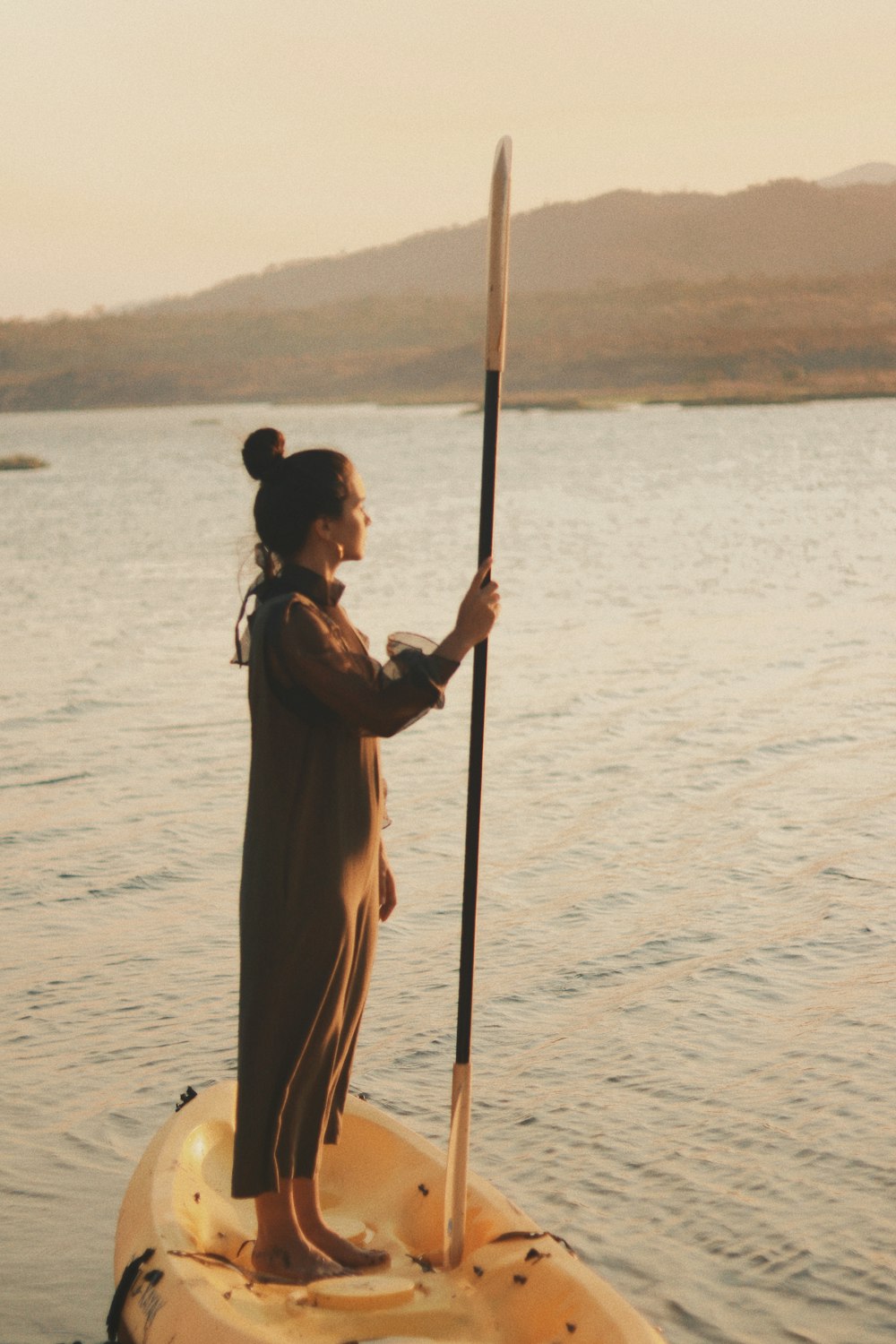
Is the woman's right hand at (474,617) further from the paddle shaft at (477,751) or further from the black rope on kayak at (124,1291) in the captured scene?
the black rope on kayak at (124,1291)

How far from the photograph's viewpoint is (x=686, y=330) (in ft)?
388

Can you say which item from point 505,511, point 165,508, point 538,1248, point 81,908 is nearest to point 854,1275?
point 538,1248

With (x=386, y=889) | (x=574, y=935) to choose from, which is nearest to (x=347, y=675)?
(x=386, y=889)

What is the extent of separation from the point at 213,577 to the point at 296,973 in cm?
2007

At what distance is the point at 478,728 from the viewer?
11.6 feet

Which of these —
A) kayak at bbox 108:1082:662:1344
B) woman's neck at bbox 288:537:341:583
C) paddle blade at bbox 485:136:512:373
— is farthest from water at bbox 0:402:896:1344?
paddle blade at bbox 485:136:512:373

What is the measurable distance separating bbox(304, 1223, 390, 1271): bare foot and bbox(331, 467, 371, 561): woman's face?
1.46 metres

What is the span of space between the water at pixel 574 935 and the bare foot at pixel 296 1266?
1010mm

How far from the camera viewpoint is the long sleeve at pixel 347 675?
3246mm

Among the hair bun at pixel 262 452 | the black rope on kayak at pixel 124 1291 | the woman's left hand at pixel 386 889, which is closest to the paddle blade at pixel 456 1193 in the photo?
the woman's left hand at pixel 386 889

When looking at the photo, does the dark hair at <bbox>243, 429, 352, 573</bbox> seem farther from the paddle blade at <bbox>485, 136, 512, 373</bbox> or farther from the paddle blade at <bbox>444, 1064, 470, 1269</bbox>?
the paddle blade at <bbox>444, 1064, 470, 1269</bbox>

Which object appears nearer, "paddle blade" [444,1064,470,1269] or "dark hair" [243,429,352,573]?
"dark hair" [243,429,352,573]

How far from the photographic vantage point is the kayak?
3.33 m

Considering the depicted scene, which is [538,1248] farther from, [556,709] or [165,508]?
[165,508]
